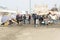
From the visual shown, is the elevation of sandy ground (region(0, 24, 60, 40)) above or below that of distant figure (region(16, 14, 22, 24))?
below

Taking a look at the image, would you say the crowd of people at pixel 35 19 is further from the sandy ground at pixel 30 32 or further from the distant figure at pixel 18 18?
the sandy ground at pixel 30 32

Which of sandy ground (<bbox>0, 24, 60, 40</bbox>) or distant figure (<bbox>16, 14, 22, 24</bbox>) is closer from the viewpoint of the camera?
sandy ground (<bbox>0, 24, 60, 40</bbox>)

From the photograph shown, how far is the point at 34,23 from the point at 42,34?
51 cm

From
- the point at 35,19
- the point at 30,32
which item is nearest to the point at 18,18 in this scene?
the point at 35,19

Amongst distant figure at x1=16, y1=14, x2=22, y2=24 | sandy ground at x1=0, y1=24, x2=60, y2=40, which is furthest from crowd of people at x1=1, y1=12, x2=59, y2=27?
sandy ground at x1=0, y1=24, x2=60, y2=40

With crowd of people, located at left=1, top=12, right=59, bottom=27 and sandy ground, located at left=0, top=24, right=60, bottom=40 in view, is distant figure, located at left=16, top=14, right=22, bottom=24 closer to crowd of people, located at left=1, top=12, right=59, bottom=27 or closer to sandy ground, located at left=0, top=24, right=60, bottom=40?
crowd of people, located at left=1, top=12, right=59, bottom=27

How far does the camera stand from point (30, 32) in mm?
4832

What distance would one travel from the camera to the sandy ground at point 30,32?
4.54m

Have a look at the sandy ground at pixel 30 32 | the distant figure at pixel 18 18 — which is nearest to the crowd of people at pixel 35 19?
the distant figure at pixel 18 18

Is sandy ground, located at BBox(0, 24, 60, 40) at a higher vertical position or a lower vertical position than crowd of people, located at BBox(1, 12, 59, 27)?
lower

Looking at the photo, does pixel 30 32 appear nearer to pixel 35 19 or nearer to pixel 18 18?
pixel 35 19

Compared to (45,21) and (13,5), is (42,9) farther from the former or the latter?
(13,5)

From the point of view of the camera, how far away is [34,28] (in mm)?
4984

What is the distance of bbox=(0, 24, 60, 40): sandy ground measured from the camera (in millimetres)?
4535
